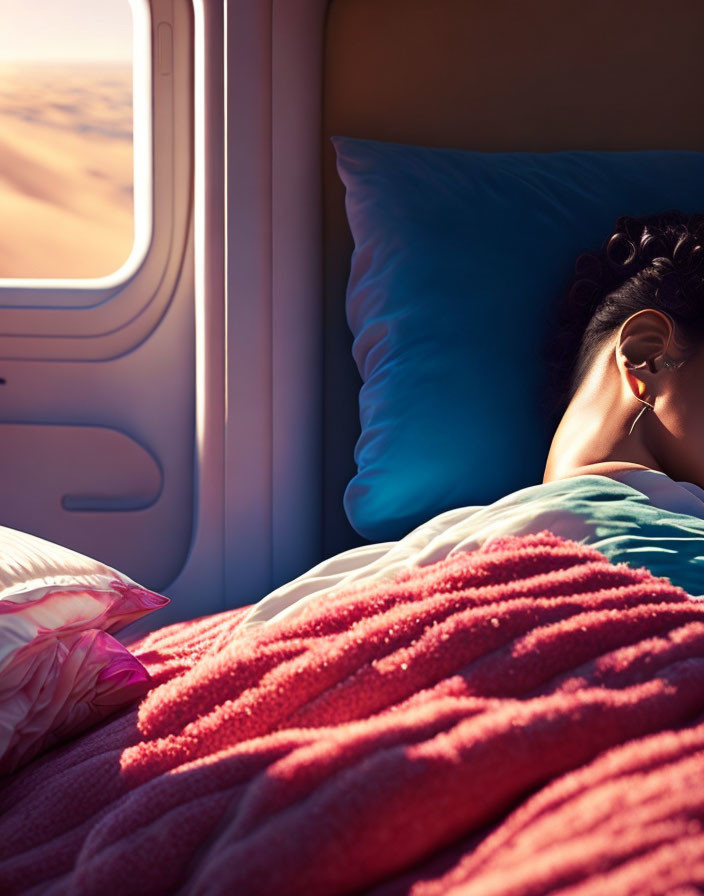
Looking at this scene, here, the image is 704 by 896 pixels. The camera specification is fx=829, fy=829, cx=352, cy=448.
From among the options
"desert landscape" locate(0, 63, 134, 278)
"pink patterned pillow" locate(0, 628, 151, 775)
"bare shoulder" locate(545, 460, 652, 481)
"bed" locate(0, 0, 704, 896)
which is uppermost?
"desert landscape" locate(0, 63, 134, 278)

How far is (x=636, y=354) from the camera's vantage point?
1.07 m

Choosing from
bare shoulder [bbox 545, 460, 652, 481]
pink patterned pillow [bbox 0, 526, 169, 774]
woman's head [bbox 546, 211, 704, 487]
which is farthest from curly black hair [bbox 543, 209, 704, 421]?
pink patterned pillow [bbox 0, 526, 169, 774]

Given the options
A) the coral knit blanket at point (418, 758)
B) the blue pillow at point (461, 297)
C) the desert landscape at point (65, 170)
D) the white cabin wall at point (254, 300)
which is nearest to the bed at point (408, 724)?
the coral knit blanket at point (418, 758)

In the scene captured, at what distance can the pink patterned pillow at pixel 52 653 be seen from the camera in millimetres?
644

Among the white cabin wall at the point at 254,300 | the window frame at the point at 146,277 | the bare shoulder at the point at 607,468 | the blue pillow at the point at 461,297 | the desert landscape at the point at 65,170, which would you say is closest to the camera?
the bare shoulder at the point at 607,468

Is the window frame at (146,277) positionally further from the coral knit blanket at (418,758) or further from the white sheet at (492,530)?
the coral knit blanket at (418,758)

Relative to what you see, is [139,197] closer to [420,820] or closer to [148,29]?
[148,29]

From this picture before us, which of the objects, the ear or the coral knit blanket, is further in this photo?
the ear

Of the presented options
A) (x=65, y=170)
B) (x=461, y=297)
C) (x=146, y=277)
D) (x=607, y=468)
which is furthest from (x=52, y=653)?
(x=65, y=170)

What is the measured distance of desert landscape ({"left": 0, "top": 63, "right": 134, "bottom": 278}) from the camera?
5.39 feet

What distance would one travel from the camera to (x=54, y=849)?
54cm

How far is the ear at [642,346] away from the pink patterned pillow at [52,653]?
2.24 feet

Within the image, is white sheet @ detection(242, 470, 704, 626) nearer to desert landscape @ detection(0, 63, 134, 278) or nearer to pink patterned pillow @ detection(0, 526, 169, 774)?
pink patterned pillow @ detection(0, 526, 169, 774)

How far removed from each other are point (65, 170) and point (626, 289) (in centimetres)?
121
